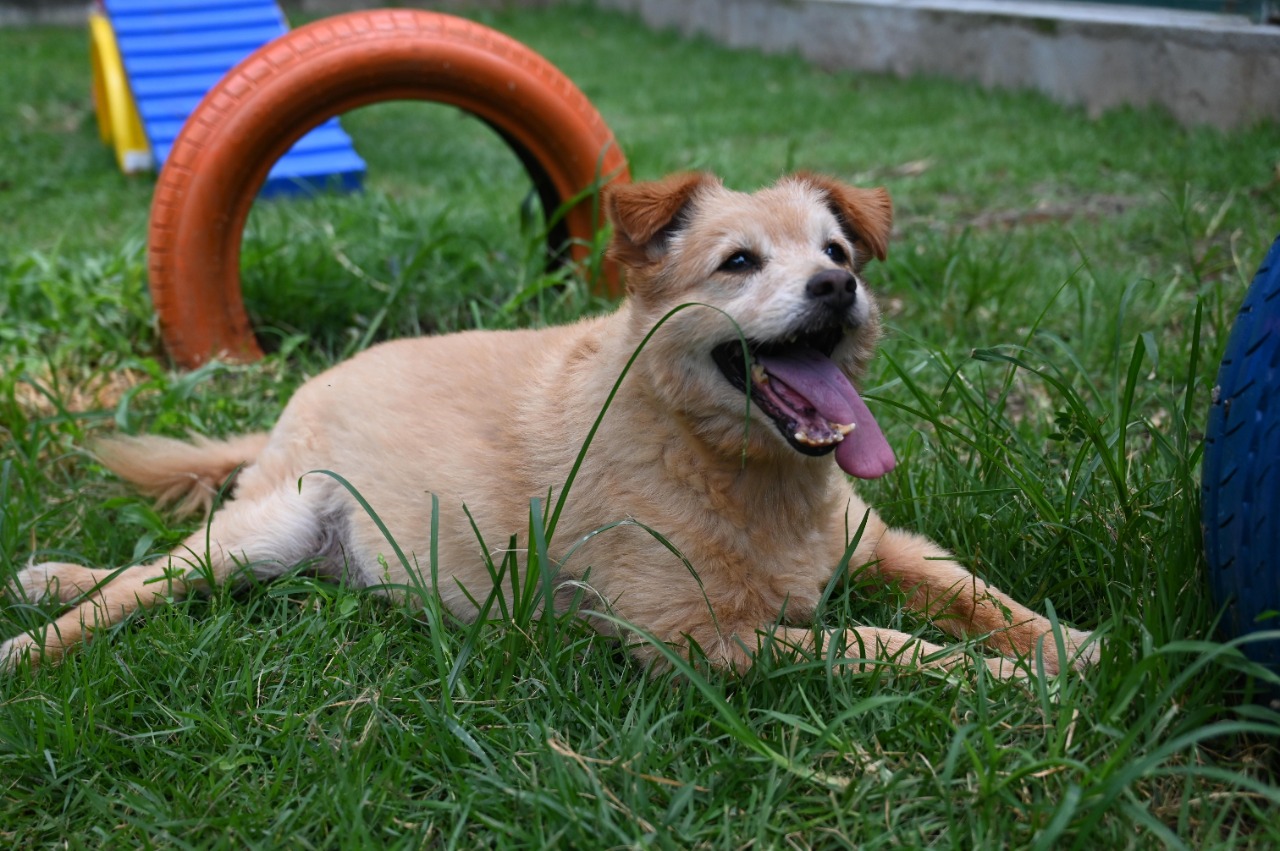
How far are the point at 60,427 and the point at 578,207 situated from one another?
2.18m

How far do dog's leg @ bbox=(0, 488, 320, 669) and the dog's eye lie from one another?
1447mm

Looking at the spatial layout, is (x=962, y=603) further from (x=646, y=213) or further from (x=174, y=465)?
(x=174, y=465)

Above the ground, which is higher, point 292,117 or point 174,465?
point 292,117

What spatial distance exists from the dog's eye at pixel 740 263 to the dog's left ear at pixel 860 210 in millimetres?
381

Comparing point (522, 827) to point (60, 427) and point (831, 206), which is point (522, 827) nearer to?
point (831, 206)

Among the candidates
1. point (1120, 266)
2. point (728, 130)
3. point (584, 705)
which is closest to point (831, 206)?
point (584, 705)

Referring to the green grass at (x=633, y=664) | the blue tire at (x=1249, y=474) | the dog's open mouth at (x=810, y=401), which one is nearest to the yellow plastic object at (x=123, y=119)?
the green grass at (x=633, y=664)

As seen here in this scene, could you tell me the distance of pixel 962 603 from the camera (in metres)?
2.86

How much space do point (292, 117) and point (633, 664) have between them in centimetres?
285

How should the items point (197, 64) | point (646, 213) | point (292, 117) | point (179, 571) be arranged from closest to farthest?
point (646, 213) → point (179, 571) → point (292, 117) → point (197, 64)

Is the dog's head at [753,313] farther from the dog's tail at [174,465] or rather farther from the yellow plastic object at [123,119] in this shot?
the yellow plastic object at [123,119]

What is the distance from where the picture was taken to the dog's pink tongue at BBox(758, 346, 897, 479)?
270 cm

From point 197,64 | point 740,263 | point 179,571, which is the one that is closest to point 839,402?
point 740,263

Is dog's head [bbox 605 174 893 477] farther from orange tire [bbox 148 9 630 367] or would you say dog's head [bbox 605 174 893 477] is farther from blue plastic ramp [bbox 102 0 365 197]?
blue plastic ramp [bbox 102 0 365 197]
